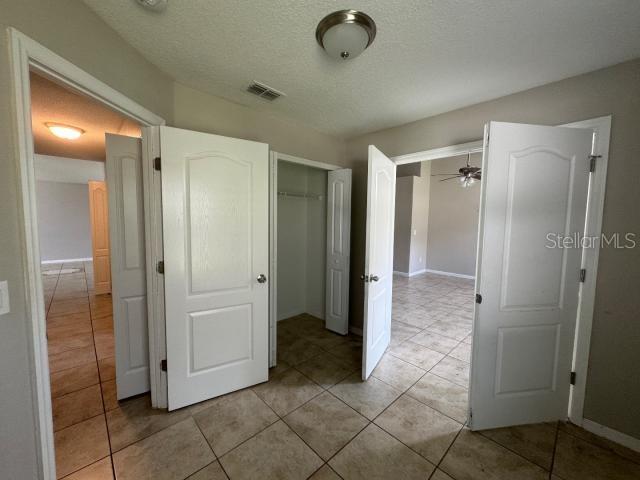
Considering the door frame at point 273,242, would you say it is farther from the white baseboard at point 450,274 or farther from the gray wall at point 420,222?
the white baseboard at point 450,274

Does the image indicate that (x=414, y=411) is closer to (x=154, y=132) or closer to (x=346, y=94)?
(x=346, y=94)

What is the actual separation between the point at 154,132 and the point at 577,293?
311 centimetres

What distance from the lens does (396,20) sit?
125 centimetres

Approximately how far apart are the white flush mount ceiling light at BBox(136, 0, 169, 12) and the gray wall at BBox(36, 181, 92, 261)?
29.6 ft

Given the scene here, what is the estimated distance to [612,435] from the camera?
5.36 feet

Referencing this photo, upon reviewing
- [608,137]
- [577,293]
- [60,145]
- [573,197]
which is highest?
[60,145]

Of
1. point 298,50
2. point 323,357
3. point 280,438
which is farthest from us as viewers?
point 323,357

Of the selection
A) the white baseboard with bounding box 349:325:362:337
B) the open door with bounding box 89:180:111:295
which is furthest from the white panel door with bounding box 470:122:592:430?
the open door with bounding box 89:180:111:295

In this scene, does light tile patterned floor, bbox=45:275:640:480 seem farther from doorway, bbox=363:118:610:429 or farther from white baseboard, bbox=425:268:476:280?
white baseboard, bbox=425:268:476:280

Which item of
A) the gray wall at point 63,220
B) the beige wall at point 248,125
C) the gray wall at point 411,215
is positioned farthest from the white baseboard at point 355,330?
the gray wall at point 63,220

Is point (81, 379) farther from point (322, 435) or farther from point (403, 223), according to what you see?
point (403, 223)

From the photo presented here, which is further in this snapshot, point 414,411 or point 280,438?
point 414,411

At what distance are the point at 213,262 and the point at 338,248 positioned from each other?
5.16ft

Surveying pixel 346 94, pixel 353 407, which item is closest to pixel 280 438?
pixel 353 407
